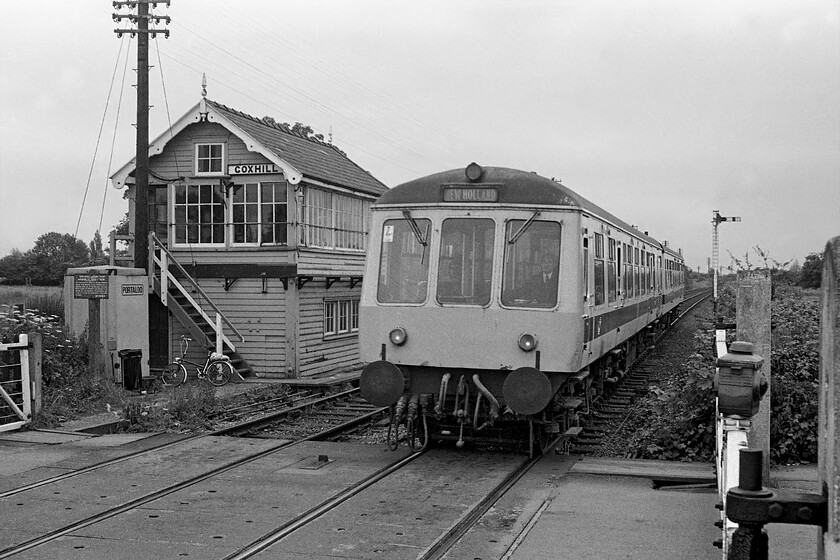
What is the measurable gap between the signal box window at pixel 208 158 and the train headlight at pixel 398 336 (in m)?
10.6

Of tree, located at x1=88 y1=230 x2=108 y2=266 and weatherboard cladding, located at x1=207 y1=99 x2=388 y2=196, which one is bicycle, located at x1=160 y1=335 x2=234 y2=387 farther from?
tree, located at x1=88 y1=230 x2=108 y2=266

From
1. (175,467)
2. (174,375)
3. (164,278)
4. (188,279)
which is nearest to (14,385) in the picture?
(175,467)

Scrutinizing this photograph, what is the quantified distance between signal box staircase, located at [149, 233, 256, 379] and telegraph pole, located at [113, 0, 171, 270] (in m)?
0.22

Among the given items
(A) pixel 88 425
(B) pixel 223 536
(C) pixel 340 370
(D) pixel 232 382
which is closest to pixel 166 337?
(D) pixel 232 382

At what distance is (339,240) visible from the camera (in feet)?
68.7

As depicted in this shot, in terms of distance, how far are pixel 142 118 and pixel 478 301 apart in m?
10.8

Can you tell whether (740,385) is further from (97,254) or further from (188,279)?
(97,254)

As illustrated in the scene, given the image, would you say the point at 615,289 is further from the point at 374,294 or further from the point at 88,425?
the point at 88,425

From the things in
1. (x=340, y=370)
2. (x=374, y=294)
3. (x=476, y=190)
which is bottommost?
(x=340, y=370)

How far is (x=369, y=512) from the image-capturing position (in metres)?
7.21

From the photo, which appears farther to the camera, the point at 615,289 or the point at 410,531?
the point at 615,289

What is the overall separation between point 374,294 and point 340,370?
11426 mm

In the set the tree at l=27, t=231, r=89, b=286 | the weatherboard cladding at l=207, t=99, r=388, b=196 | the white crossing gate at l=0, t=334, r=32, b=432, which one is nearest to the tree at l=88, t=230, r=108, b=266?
the tree at l=27, t=231, r=89, b=286

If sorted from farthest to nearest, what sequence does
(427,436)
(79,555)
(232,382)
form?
1. (232,382)
2. (427,436)
3. (79,555)
